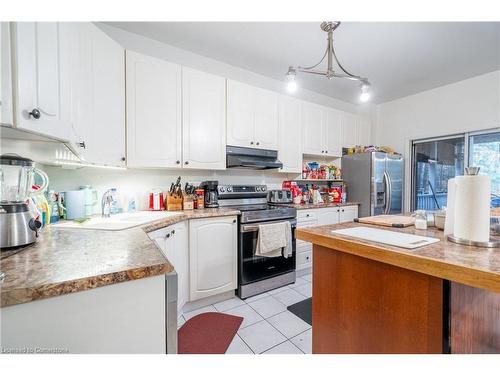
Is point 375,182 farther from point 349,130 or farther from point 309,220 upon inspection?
point 309,220

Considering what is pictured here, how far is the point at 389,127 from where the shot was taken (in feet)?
12.5

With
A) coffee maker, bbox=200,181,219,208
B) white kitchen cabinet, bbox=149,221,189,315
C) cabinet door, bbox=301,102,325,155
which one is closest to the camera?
white kitchen cabinet, bbox=149,221,189,315

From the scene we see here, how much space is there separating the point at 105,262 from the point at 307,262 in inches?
95.9

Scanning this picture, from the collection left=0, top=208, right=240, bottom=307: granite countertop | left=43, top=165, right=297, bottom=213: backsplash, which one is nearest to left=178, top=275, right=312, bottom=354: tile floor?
left=0, top=208, right=240, bottom=307: granite countertop

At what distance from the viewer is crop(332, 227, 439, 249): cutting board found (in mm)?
874

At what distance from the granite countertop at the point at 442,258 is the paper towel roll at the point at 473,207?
0.06 meters

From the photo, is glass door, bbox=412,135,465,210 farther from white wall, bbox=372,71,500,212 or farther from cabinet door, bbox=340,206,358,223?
cabinet door, bbox=340,206,358,223

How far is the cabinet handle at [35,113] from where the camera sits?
0.77m

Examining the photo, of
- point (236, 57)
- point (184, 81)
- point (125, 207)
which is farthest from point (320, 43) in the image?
point (125, 207)

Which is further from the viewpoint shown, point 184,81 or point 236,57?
point 236,57

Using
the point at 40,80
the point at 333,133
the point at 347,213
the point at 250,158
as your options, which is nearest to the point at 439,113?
the point at 333,133

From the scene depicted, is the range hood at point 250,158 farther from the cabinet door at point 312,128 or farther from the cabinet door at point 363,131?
the cabinet door at point 363,131

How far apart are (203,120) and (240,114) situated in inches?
17.7

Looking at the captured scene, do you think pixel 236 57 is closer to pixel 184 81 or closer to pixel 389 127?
pixel 184 81
